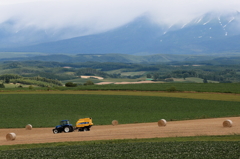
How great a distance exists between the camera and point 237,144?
2852 centimetres

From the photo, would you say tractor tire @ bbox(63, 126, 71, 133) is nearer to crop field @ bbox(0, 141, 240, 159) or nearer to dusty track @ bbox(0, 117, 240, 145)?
dusty track @ bbox(0, 117, 240, 145)

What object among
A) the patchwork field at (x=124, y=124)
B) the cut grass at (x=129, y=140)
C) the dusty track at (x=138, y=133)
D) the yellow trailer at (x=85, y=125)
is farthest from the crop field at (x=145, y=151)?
the yellow trailer at (x=85, y=125)

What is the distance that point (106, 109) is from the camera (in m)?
64.8

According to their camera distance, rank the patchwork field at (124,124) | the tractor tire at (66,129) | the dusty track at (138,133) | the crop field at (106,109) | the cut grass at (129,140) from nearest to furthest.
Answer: the patchwork field at (124,124), the cut grass at (129,140), the dusty track at (138,133), the tractor tire at (66,129), the crop field at (106,109)

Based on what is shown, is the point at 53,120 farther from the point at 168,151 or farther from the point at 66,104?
the point at 168,151

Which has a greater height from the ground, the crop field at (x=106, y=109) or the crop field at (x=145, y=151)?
the crop field at (x=145, y=151)

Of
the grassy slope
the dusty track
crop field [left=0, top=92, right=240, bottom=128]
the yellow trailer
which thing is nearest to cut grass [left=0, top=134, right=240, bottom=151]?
the dusty track

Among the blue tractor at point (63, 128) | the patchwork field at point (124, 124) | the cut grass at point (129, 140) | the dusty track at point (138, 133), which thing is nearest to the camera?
the patchwork field at point (124, 124)

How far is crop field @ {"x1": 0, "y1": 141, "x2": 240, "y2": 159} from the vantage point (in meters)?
25.4

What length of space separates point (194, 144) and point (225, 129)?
10.1 meters

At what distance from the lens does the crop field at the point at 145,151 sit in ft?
83.3

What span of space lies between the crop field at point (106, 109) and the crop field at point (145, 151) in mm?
19812

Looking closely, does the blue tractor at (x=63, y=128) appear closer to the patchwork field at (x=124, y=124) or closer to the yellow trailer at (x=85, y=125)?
the yellow trailer at (x=85, y=125)

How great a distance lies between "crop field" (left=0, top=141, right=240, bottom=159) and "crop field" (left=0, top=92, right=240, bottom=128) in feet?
65.0
